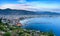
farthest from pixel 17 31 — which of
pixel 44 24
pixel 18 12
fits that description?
pixel 44 24

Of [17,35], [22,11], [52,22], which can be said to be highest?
[22,11]

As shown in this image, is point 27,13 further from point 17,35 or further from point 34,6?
point 17,35

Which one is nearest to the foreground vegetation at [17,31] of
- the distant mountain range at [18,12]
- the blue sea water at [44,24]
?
the blue sea water at [44,24]

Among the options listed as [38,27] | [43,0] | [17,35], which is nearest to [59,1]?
[43,0]

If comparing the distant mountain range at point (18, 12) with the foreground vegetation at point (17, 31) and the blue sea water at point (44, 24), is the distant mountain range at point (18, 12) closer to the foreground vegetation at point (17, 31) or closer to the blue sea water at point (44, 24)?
the blue sea water at point (44, 24)

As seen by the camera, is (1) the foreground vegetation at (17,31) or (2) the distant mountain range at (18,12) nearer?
(1) the foreground vegetation at (17,31)

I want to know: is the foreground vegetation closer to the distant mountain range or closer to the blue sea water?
the blue sea water

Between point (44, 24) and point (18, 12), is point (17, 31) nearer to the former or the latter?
point (18, 12)

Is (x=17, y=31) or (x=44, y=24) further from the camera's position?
(x=44, y=24)
